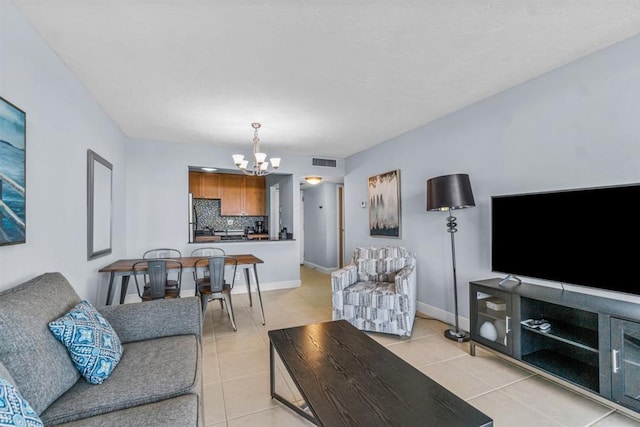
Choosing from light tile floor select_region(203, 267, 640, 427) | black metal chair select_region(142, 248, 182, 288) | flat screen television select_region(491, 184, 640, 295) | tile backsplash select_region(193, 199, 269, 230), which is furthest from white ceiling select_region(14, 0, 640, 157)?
tile backsplash select_region(193, 199, 269, 230)

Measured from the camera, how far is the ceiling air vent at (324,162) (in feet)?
17.6

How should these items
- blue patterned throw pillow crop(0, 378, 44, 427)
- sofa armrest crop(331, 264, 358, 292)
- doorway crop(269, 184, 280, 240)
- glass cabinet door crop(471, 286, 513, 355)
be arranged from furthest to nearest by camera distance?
doorway crop(269, 184, 280, 240) → sofa armrest crop(331, 264, 358, 292) → glass cabinet door crop(471, 286, 513, 355) → blue patterned throw pillow crop(0, 378, 44, 427)

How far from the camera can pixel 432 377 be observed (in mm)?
2295

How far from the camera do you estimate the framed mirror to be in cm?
265

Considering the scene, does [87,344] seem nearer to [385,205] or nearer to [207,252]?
[207,252]

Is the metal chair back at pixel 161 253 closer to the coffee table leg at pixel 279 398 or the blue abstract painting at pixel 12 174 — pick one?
the blue abstract painting at pixel 12 174

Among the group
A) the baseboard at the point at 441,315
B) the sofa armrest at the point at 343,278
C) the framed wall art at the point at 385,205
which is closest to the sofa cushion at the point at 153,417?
the sofa armrest at the point at 343,278

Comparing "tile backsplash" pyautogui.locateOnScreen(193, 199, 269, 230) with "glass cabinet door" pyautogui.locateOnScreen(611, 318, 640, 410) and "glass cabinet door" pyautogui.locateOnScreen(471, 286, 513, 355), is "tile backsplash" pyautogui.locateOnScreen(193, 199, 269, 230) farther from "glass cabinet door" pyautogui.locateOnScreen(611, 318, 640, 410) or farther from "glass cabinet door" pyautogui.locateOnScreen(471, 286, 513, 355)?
"glass cabinet door" pyautogui.locateOnScreen(611, 318, 640, 410)

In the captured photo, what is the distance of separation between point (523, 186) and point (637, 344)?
4.42 ft

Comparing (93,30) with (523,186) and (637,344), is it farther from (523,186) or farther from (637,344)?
(637,344)

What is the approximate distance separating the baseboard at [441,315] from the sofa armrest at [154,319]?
2622 millimetres

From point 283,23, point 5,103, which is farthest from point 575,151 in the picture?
point 5,103

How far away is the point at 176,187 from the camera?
4.46 m

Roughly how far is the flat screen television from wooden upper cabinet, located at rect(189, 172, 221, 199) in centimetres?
536
